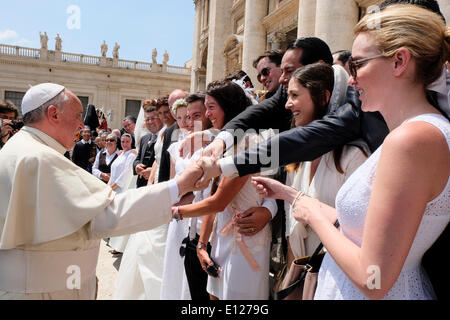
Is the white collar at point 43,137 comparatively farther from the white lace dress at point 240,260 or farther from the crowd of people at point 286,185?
the white lace dress at point 240,260

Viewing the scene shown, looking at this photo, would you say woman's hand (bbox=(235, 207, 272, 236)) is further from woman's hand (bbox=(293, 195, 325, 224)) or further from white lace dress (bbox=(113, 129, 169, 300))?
white lace dress (bbox=(113, 129, 169, 300))

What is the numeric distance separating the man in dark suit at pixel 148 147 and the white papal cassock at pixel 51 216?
3401mm

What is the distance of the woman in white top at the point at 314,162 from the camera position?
2.09 meters

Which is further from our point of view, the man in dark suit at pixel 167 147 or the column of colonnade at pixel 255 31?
the column of colonnade at pixel 255 31

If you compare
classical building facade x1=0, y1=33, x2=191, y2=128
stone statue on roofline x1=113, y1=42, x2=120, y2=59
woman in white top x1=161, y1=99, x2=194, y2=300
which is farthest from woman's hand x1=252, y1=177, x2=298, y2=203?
stone statue on roofline x1=113, y1=42, x2=120, y2=59

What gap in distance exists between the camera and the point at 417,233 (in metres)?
1.23

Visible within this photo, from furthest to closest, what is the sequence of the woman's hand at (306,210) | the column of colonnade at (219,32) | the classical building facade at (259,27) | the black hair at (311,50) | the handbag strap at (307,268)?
the column of colonnade at (219,32)
the classical building facade at (259,27)
the black hair at (311,50)
the handbag strap at (307,268)
the woman's hand at (306,210)

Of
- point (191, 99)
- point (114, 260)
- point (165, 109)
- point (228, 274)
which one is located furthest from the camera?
point (114, 260)

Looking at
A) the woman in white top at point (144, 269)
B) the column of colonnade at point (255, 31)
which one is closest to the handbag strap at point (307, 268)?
the woman in white top at point (144, 269)

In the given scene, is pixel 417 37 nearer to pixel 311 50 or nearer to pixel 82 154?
pixel 311 50

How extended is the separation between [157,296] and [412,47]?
11.8ft
